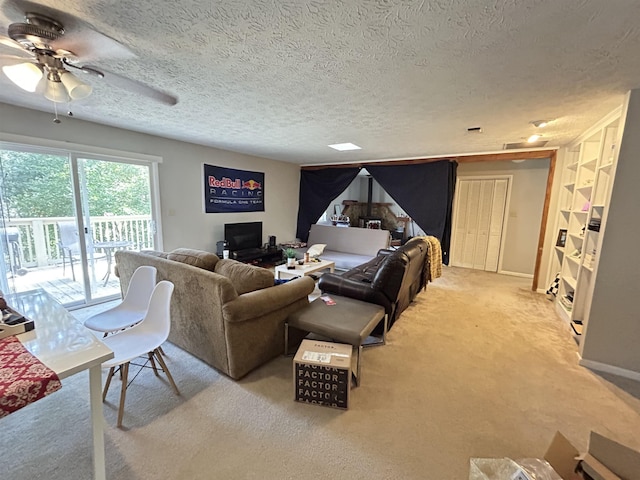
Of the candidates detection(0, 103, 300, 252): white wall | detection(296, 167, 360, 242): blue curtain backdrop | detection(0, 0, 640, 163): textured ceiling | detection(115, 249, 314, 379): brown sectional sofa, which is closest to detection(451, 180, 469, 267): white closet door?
detection(296, 167, 360, 242): blue curtain backdrop

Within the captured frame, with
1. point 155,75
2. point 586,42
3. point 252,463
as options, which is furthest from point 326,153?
point 252,463

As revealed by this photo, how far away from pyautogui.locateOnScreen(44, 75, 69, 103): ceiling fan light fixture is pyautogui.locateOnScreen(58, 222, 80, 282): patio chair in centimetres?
226

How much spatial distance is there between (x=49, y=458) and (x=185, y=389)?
701 mm

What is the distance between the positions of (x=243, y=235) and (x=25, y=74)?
12.5 ft

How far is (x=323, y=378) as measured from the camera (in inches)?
71.1

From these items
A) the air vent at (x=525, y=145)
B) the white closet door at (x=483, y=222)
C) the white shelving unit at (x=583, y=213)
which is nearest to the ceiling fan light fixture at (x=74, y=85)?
the white shelving unit at (x=583, y=213)

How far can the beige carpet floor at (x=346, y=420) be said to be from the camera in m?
1.42

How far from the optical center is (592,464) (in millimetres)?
1159

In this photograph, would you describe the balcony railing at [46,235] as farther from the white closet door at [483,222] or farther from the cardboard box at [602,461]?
the white closet door at [483,222]

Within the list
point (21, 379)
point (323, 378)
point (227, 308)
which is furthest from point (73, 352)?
point (323, 378)

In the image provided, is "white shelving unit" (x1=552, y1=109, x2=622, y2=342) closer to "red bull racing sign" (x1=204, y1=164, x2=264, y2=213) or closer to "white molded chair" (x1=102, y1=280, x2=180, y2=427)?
"white molded chair" (x1=102, y1=280, x2=180, y2=427)

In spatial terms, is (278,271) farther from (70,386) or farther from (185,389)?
(70,386)

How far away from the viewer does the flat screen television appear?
4.86 meters

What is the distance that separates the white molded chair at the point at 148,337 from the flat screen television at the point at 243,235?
2.98 metres
